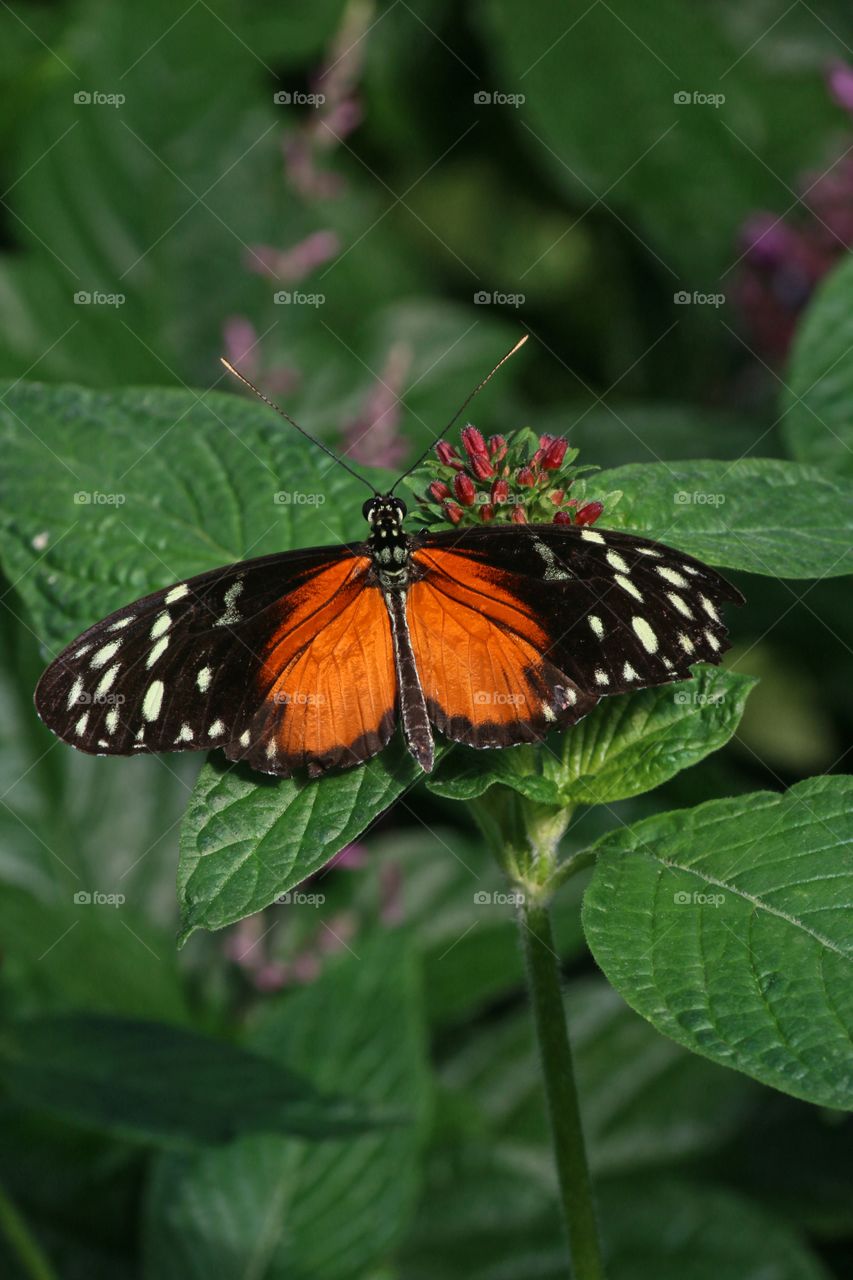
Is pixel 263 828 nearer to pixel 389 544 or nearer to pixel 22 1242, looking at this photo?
pixel 389 544

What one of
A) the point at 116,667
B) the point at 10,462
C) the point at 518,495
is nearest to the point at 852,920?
the point at 518,495

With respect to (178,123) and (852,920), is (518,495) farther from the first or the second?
(178,123)
